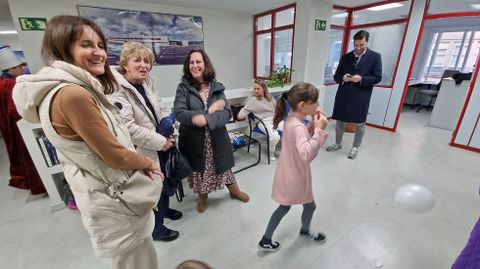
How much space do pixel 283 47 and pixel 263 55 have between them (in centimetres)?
63

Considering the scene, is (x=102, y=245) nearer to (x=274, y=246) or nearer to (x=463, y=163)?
(x=274, y=246)

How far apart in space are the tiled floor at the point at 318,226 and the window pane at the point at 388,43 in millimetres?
2061

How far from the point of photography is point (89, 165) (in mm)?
764

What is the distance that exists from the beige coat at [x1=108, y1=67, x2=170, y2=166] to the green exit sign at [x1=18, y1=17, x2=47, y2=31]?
9.28 feet

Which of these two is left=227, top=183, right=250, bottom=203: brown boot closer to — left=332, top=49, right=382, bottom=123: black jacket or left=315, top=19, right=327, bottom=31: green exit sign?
left=332, top=49, right=382, bottom=123: black jacket

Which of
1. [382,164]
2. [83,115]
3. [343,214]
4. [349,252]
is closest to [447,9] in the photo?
[382,164]

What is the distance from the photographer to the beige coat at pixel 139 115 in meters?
1.24

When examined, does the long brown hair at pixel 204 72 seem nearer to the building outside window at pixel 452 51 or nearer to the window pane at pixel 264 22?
the window pane at pixel 264 22

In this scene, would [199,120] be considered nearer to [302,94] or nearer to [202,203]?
[302,94]

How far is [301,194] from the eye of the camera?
132 centimetres

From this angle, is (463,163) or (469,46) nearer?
(463,163)

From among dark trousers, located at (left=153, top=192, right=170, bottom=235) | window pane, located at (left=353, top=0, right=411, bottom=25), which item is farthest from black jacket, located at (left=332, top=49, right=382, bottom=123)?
dark trousers, located at (left=153, top=192, right=170, bottom=235)

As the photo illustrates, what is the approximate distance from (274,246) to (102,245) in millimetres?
1144

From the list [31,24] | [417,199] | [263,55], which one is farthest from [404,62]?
[31,24]
